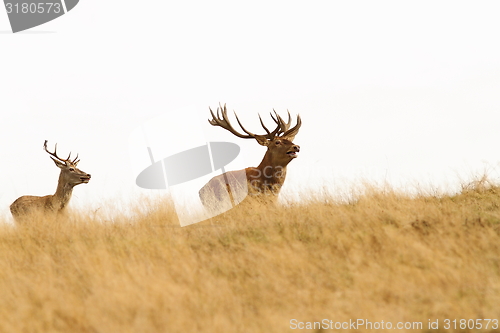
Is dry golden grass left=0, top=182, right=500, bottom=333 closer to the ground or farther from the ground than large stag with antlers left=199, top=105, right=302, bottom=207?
closer to the ground

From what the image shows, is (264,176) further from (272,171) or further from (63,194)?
(63,194)

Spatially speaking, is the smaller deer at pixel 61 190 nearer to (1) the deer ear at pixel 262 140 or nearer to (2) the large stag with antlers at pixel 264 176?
(2) the large stag with antlers at pixel 264 176

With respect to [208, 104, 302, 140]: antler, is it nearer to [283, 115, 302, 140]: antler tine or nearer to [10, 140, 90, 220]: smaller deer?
[283, 115, 302, 140]: antler tine

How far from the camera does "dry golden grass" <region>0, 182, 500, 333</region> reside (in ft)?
16.3

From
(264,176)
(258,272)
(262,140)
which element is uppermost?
(262,140)

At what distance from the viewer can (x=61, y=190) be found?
39.4 feet

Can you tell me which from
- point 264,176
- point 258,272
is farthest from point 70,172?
point 258,272

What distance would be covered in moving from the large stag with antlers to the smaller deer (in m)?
2.98

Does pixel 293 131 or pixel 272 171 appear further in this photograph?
pixel 293 131

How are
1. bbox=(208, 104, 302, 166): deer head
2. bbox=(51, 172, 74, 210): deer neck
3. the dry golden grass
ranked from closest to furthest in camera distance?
the dry golden grass < bbox=(208, 104, 302, 166): deer head < bbox=(51, 172, 74, 210): deer neck

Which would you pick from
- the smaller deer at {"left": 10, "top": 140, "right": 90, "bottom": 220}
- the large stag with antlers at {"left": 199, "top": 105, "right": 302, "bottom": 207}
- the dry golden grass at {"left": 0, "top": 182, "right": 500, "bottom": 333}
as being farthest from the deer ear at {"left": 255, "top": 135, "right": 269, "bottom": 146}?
the smaller deer at {"left": 10, "top": 140, "right": 90, "bottom": 220}

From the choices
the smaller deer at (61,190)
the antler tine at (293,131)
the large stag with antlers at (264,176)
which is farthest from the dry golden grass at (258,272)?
the smaller deer at (61,190)

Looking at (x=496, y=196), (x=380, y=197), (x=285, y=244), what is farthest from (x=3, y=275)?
(x=496, y=196)

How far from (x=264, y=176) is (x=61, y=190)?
183 inches
